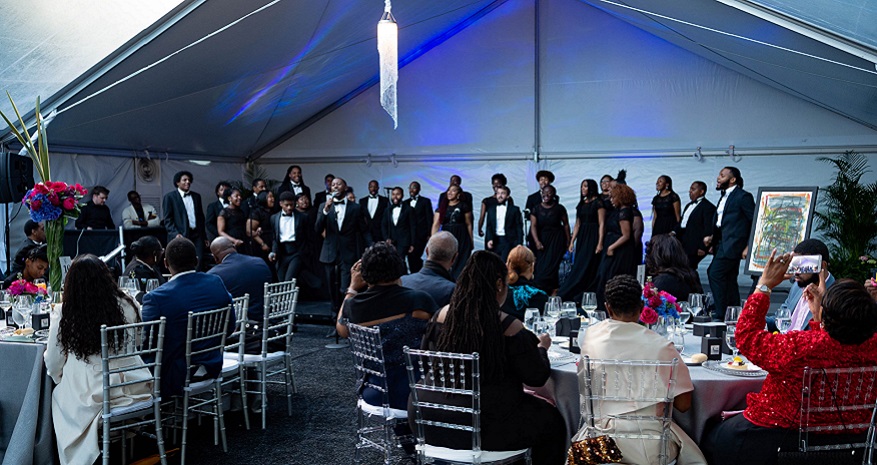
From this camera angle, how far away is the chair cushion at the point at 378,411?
3.74 m

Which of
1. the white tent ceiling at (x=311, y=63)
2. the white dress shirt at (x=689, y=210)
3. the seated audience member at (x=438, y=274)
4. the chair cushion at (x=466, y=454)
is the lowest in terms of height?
the chair cushion at (x=466, y=454)

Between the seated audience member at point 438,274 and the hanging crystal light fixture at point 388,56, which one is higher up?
the hanging crystal light fixture at point 388,56

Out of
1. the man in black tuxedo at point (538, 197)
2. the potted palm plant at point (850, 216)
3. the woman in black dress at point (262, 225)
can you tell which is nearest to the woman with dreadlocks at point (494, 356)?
the man in black tuxedo at point (538, 197)

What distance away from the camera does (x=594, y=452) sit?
288 centimetres

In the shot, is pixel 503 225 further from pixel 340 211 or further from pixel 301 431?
pixel 301 431

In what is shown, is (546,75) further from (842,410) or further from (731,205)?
(842,410)

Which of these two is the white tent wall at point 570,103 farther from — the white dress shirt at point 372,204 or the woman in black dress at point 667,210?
the woman in black dress at point 667,210

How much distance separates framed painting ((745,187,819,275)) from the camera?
7.20 m

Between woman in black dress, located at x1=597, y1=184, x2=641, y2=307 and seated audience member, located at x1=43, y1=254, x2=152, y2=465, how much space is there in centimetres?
564

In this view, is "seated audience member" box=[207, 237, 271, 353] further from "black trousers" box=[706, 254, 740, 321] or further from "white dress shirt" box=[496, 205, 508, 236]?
"white dress shirt" box=[496, 205, 508, 236]

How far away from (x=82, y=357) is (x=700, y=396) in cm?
293

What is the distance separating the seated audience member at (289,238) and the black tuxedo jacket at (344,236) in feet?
0.85

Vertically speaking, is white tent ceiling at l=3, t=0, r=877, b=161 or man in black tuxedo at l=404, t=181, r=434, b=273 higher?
white tent ceiling at l=3, t=0, r=877, b=161

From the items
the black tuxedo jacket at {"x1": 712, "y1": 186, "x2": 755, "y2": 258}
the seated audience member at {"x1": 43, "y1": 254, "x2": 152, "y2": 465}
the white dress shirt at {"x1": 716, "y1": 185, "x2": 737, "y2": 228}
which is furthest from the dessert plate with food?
the white dress shirt at {"x1": 716, "y1": 185, "x2": 737, "y2": 228}
